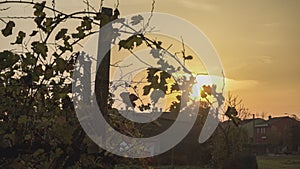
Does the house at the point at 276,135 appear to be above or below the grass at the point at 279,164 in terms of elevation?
above

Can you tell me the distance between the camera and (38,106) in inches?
132

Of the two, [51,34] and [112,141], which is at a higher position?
[51,34]

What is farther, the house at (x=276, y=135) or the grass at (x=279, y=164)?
the house at (x=276, y=135)

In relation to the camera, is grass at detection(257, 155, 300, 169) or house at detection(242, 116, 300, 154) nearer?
grass at detection(257, 155, 300, 169)

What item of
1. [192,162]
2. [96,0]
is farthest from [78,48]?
[192,162]

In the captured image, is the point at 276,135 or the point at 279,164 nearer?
the point at 279,164

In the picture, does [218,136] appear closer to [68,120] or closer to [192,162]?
[192,162]

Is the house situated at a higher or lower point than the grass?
higher

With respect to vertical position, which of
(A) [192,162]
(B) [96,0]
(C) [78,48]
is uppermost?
(B) [96,0]

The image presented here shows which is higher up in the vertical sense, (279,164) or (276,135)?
(276,135)

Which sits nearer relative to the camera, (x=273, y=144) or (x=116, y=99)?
(x=116, y=99)

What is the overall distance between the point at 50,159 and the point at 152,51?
1.00m

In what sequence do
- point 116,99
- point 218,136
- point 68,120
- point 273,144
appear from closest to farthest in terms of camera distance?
point 68,120, point 116,99, point 218,136, point 273,144

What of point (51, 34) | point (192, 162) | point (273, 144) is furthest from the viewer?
point (273, 144)
